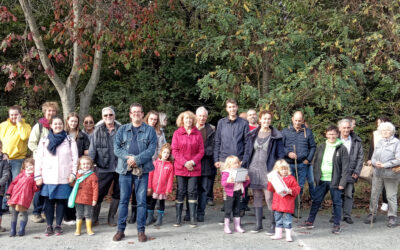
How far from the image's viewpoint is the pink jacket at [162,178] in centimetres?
727

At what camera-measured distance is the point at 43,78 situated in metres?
15.5

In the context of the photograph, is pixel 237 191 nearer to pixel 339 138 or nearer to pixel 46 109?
pixel 339 138

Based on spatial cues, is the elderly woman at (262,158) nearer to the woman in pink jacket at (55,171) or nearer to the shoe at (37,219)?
the woman in pink jacket at (55,171)

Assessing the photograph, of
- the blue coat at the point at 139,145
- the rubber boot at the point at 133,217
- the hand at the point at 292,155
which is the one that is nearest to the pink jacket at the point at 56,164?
the blue coat at the point at 139,145

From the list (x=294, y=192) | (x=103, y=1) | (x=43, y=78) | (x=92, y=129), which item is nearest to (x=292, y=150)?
(x=294, y=192)

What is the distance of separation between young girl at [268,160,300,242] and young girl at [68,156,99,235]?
108 inches

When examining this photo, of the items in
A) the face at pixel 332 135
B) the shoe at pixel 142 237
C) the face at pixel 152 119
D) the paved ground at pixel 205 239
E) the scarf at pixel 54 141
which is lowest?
the paved ground at pixel 205 239

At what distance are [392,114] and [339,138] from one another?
668cm

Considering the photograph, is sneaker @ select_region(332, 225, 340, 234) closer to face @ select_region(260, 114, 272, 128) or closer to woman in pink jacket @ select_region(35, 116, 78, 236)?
face @ select_region(260, 114, 272, 128)

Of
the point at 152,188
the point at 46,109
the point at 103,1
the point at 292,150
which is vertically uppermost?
the point at 103,1

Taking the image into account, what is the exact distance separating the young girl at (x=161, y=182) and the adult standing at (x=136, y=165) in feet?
2.84

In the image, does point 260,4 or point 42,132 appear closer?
point 42,132

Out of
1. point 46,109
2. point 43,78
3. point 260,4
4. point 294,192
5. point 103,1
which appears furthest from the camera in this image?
point 43,78

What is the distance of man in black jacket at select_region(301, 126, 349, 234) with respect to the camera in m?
7.02
